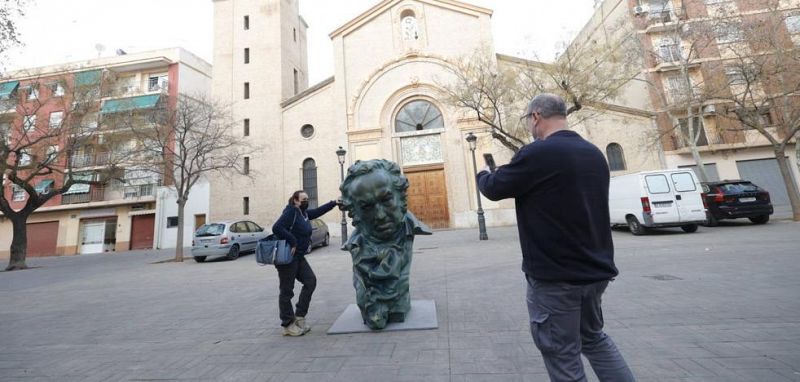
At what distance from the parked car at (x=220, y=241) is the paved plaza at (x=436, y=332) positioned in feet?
17.4

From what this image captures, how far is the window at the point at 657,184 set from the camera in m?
10.3

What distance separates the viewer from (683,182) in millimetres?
10266

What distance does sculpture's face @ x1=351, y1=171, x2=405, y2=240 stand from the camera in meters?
3.54

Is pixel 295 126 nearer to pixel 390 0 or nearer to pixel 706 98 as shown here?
pixel 390 0

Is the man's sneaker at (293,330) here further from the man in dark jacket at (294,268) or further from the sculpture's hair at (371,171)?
the sculpture's hair at (371,171)

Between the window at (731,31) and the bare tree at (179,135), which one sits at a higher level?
the window at (731,31)

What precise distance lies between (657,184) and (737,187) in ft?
12.1

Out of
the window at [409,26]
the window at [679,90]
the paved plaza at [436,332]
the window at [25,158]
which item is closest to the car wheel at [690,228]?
the paved plaza at [436,332]

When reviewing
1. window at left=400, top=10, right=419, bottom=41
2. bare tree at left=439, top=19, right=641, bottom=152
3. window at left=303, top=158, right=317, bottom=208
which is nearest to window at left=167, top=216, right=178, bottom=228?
window at left=303, top=158, right=317, bottom=208

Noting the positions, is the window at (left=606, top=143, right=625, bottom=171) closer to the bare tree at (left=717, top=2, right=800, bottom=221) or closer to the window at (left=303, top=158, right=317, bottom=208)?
the bare tree at (left=717, top=2, right=800, bottom=221)

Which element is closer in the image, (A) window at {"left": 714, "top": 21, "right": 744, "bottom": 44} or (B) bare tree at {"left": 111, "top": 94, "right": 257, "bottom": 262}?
(A) window at {"left": 714, "top": 21, "right": 744, "bottom": 44}

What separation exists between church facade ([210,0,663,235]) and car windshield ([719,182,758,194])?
8904 mm

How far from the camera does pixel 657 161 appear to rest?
20750mm

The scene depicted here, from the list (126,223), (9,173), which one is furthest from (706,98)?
(126,223)
